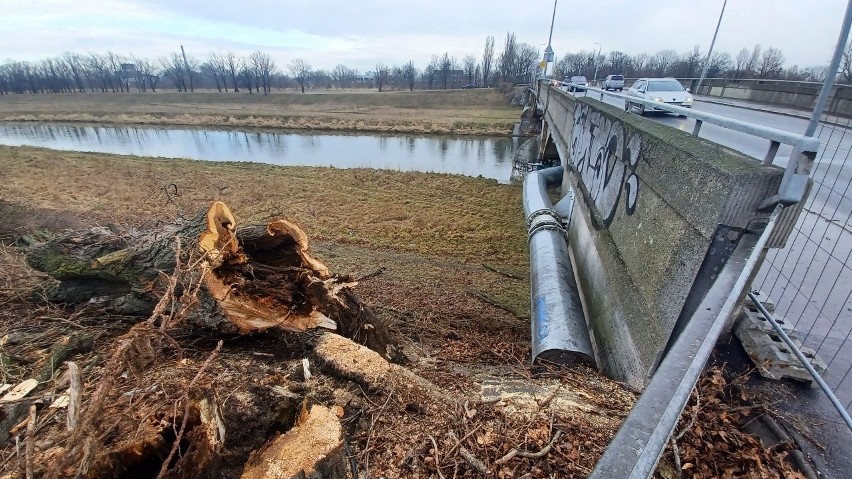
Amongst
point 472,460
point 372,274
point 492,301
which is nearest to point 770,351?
point 472,460

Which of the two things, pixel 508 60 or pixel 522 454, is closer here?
pixel 522 454

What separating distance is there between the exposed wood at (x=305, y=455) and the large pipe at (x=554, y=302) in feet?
9.48

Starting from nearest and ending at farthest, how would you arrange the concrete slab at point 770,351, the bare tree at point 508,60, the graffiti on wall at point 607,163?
the concrete slab at point 770,351 < the graffiti on wall at point 607,163 < the bare tree at point 508,60

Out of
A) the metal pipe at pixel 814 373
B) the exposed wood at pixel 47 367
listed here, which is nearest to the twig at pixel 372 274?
the exposed wood at pixel 47 367

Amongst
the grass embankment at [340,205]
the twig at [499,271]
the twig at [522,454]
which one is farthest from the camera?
the grass embankment at [340,205]

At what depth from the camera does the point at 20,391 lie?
2.94 m

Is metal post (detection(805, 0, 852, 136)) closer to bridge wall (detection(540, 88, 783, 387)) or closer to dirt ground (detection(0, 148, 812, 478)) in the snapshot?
bridge wall (detection(540, 88, 783, 387))

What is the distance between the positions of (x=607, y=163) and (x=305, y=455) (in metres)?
6.15

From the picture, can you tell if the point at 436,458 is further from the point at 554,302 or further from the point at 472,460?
the point at 554,302

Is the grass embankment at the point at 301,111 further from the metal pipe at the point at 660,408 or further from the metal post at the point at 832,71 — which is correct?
the metal pipe at the point at 660,408

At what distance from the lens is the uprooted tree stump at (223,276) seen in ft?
12.5

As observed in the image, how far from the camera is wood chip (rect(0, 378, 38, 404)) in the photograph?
2.82 m

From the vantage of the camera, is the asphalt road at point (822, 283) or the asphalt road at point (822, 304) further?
the asphalt road at point (822, 283)

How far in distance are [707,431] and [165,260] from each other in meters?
4.74
